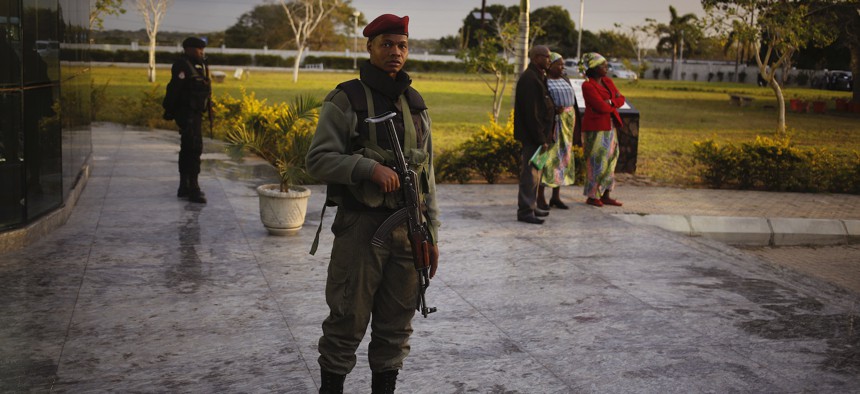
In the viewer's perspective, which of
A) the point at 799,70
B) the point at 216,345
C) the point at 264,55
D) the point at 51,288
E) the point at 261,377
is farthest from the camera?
the point at 264,55

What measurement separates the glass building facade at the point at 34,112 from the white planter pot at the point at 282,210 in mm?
1950

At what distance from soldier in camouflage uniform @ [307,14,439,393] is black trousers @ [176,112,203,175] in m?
6.04

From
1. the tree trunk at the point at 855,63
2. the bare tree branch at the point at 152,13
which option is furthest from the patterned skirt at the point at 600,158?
the bare tree branch at the point at 152,13

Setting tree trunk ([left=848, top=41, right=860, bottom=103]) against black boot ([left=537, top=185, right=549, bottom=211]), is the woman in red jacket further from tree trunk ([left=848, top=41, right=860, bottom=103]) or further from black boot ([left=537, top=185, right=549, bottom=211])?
tree trunk ([left=848, top=41, right=860, bottom=103])

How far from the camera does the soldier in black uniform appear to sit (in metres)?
9.36

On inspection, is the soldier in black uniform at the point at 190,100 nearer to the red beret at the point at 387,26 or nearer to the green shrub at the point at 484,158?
the green shrub at the point at 484,158

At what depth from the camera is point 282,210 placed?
7895 mm

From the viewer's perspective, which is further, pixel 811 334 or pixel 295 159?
pixel 295 159

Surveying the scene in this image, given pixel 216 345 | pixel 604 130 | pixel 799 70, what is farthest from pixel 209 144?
pixel 799 70

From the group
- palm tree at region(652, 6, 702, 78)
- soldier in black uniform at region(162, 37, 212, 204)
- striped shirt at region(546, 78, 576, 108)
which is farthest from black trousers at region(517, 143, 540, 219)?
palm tree at region(652, 6, 702, 78)

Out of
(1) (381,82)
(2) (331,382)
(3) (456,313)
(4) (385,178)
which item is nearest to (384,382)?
(2) (331,382)

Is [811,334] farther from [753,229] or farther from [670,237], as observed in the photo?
[753,229]

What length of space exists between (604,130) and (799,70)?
46.6 metres

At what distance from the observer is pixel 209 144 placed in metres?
16.7
